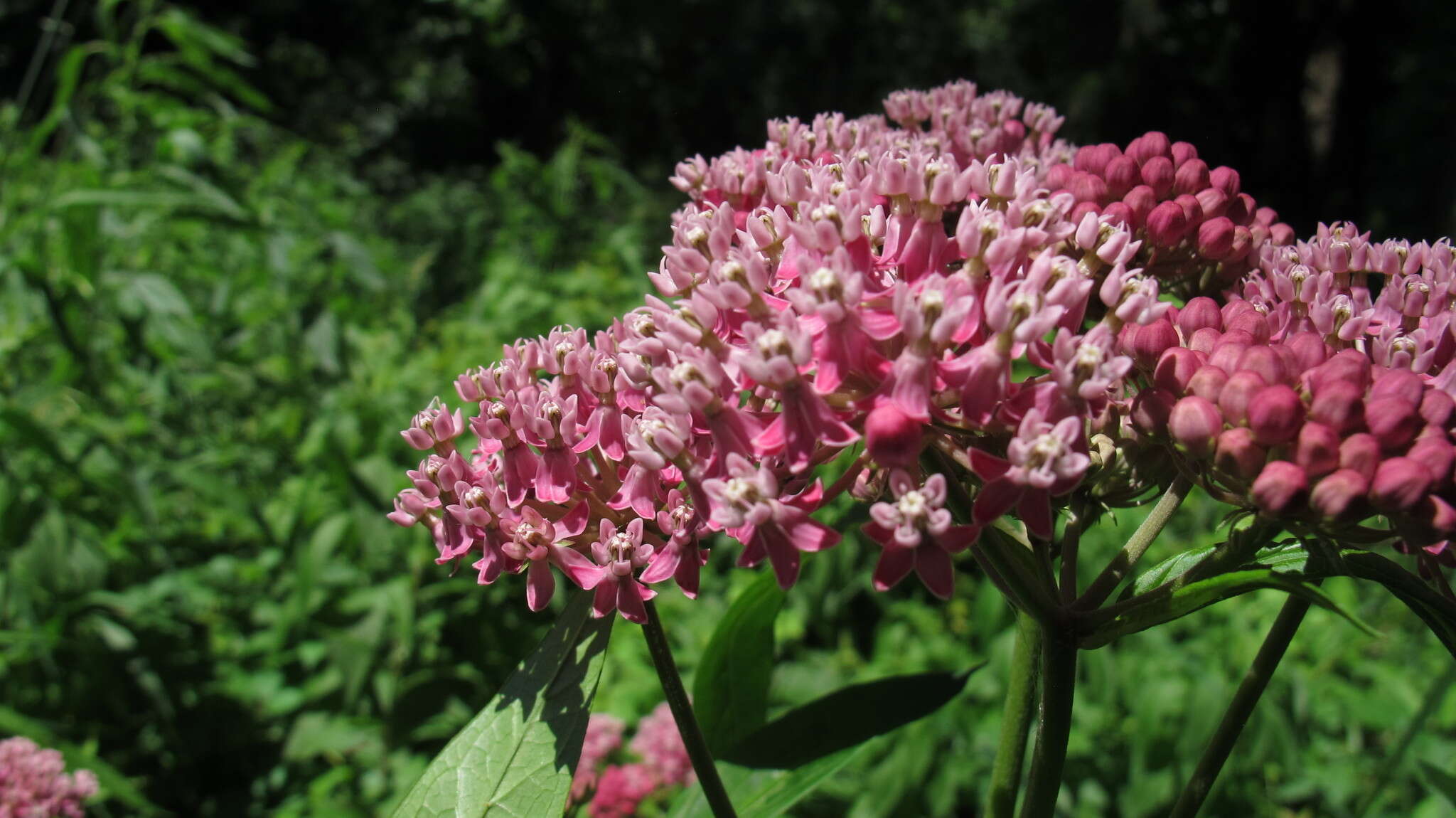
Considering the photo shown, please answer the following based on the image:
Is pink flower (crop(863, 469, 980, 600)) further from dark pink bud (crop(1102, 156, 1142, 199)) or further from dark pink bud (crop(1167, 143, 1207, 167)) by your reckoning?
dark pink bud (crop(1167, 143, 1207, 167))

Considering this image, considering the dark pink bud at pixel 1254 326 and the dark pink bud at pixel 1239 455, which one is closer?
the dark pink bud at pixel 1239 455

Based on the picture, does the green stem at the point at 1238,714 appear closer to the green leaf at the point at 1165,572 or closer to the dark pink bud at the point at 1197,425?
the green leaf at the point at 1165,572

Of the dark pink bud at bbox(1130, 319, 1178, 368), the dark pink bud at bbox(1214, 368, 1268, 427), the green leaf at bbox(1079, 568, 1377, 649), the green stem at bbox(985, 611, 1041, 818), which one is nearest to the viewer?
the green leaf at bbox(1079, 568, 1377, 649)

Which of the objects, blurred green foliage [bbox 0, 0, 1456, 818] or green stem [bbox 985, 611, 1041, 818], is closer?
green stem [bbox 985, 611, 1041, 818]

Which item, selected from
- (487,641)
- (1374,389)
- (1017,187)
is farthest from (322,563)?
(1374,389)

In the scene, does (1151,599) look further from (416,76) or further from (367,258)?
(416,76)

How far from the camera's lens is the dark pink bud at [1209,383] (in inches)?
34.8

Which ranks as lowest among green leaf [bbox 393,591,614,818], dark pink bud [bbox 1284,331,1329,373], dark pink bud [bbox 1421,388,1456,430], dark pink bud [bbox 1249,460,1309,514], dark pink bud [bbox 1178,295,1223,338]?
green leaf [bbox 393,591,614,818]

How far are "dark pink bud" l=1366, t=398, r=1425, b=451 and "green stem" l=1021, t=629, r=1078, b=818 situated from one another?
1.10 ft

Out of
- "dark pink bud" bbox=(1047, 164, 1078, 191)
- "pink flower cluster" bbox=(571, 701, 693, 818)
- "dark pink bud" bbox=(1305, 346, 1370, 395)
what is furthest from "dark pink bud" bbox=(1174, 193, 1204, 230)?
"pink flower cluster" bbox=(571, 701, 693, 818)

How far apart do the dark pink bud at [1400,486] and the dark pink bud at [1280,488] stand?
0.05 m

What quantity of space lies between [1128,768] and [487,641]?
2.04 metres

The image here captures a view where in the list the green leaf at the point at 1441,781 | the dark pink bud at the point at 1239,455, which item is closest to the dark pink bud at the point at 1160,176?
the dark pink bud at the point at 1239,455

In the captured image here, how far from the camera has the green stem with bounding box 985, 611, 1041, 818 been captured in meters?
1.13
